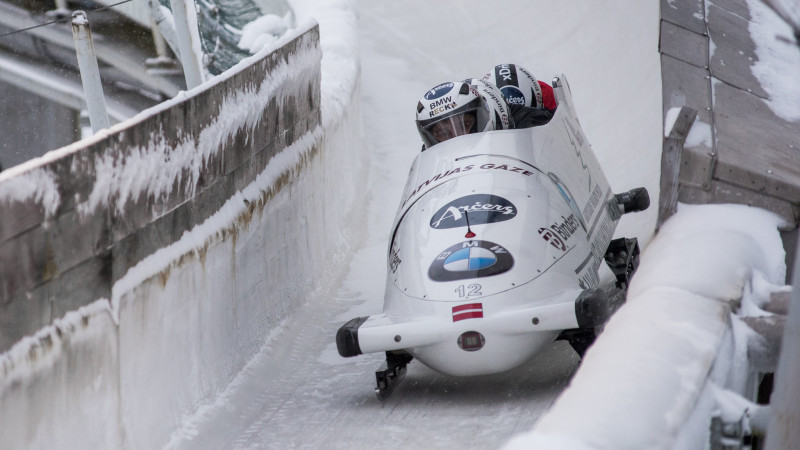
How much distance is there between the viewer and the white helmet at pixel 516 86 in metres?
4.88

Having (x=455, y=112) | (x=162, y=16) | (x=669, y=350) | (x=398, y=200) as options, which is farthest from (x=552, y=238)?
(x=162, y=16)

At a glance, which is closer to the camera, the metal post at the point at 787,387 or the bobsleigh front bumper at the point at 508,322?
the metal post at the point at 787,387

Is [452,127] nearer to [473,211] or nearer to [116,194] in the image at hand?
[473,211]

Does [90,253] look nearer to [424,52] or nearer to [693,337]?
[693,337]

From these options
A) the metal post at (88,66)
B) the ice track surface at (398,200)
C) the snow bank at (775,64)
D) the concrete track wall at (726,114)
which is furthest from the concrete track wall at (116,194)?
the snow bank at (775,64)

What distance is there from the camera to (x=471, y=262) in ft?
10.5

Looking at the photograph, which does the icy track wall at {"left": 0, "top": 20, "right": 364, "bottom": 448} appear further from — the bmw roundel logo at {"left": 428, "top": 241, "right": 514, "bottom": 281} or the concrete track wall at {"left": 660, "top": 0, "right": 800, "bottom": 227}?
the concrete track wall at {"left": 660, "top": 0, "right": 800, "bottom": 227}

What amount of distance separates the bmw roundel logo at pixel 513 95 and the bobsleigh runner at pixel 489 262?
2.42 ft

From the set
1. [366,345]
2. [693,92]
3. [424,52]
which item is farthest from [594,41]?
[366,345]

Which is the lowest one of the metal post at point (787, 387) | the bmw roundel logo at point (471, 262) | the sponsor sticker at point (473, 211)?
the bmw roundel logo at point (471, 262)

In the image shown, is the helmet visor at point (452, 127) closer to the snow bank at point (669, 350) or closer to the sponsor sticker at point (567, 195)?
the sponsor sticker at point (567, 195)

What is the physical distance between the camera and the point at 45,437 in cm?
249

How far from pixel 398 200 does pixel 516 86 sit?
5.00ft

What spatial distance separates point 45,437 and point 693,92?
3.38m
